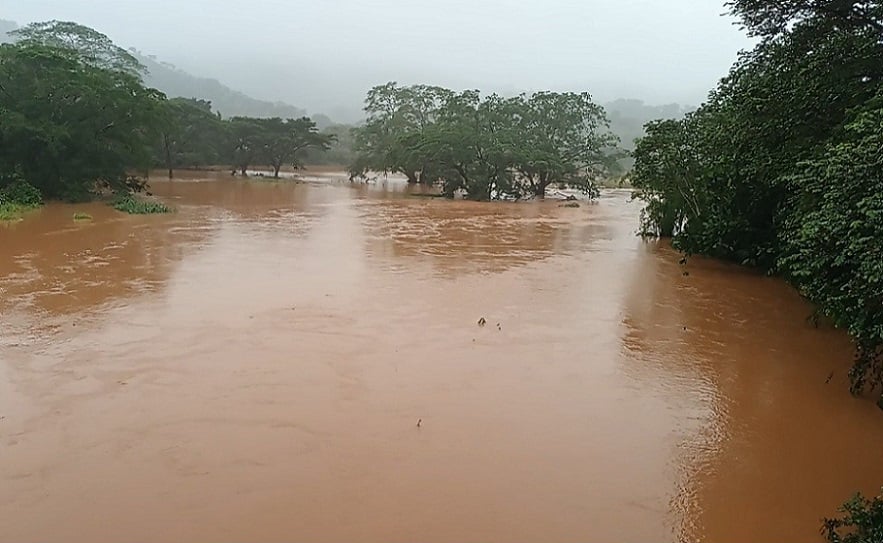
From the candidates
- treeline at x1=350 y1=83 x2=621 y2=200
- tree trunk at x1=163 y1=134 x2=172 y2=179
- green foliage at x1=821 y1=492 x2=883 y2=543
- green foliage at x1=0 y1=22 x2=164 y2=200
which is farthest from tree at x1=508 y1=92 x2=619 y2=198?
green foliage at x1=821 y1=492 x2=883 y2=543

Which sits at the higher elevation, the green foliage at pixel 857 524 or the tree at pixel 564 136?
the tree at pixel 564 136

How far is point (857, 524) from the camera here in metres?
3.44

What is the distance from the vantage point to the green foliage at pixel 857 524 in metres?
3.22

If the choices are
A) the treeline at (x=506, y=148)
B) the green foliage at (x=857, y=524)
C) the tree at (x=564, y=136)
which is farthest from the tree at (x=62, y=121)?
the green foliage at (x=857, y=524)

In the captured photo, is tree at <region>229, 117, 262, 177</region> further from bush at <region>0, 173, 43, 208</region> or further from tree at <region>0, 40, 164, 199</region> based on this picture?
bush at <region>0, 173, 43, 208</region>

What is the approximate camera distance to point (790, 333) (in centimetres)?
803

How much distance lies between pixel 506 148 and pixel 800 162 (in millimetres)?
22353

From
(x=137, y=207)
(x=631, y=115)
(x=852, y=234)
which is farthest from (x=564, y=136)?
(x=631, y=115)

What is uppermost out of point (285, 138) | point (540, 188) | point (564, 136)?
point (564, 136)

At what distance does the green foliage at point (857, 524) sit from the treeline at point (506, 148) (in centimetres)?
2459

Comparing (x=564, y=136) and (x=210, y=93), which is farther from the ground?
(x=210, y=93)

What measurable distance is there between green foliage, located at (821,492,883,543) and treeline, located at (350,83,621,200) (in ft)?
80.7

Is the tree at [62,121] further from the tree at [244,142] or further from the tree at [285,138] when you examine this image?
the tree at [285,138]

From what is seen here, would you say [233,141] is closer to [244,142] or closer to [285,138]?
[244,142]
